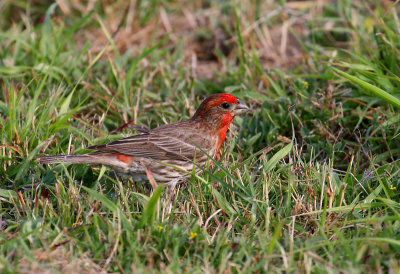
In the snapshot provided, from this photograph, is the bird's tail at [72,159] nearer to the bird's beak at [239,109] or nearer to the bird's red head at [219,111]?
the bird's red head at [219,111]

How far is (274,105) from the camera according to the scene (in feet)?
20.0

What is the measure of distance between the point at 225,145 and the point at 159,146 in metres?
0.78

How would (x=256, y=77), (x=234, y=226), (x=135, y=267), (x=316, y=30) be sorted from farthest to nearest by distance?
(x=316, y=30) → (x=256, y=77) → (x=234, y=226) → (x=135, y=267)

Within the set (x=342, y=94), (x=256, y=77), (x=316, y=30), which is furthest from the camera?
(x=316, y=30)

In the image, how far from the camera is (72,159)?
187 inches

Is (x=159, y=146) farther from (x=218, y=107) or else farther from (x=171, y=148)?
(x=218, y=107)

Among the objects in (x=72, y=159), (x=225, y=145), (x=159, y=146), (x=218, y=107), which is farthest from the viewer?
(x=225, y=145)

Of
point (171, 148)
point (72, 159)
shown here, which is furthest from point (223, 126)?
point (72, 159)

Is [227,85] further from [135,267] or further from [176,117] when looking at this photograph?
[135,267]

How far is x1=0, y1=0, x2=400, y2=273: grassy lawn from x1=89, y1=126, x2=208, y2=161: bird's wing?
32 cm

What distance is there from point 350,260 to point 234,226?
3.18 feet

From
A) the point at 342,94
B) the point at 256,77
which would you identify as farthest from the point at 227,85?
the point at 342,94

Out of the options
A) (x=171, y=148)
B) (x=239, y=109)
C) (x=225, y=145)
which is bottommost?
(x=225, y=145)

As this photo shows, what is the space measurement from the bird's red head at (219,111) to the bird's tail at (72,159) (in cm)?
122
